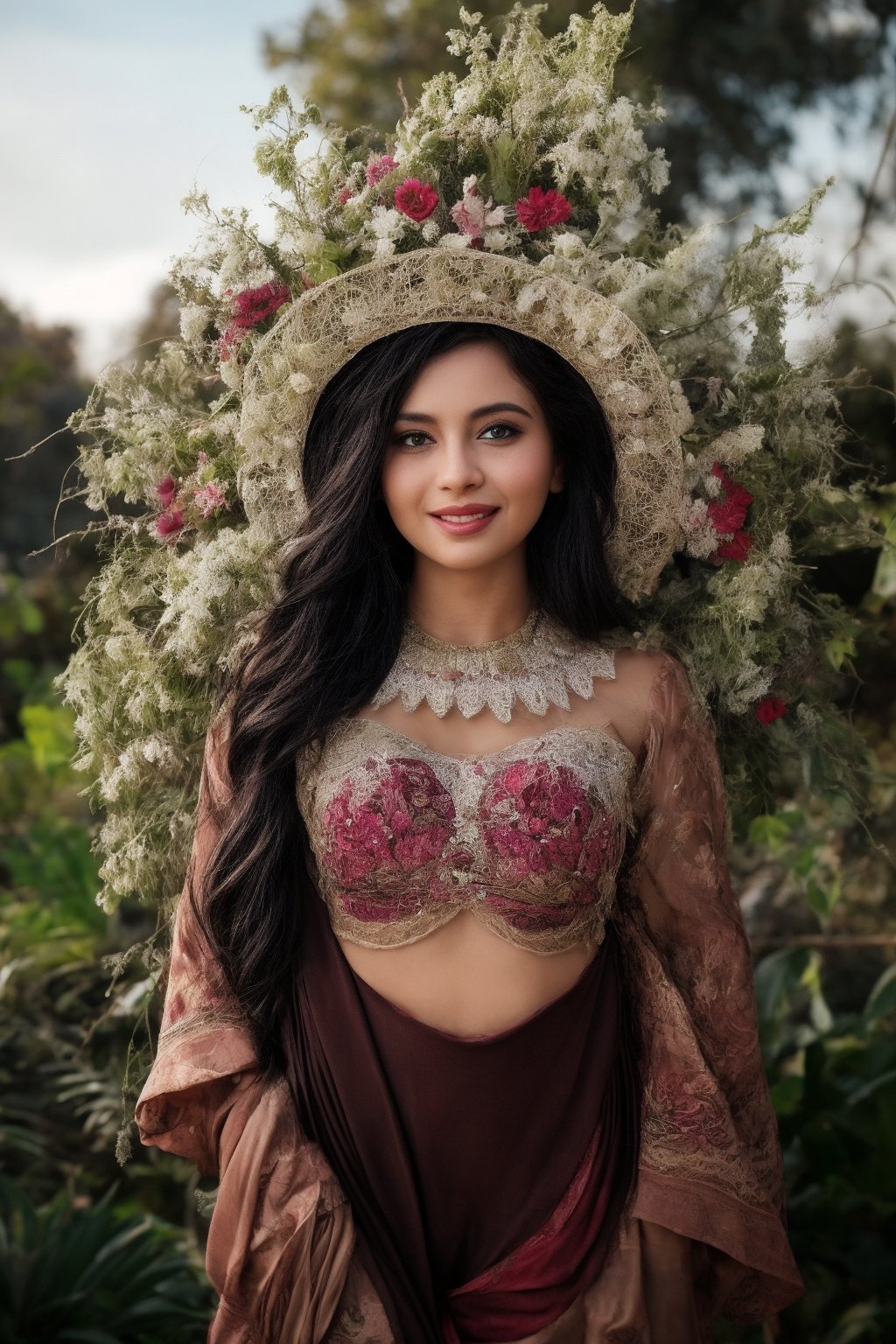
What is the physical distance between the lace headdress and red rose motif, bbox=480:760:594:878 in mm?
500

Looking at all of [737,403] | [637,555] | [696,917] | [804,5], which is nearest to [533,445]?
[637,555]

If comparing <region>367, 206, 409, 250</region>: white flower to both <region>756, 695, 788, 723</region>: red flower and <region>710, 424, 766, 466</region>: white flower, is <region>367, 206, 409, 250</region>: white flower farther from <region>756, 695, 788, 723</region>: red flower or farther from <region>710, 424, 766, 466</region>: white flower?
<region>756, 695, 788, 723</region>: red flower

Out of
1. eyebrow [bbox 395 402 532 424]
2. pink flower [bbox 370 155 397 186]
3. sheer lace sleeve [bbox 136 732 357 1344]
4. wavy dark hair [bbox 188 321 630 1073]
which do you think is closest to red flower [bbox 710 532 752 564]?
wavy dark hair [bbox 188 321 630 1073]

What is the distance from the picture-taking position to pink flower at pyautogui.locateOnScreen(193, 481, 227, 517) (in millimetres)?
2705

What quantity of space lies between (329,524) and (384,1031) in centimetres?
101

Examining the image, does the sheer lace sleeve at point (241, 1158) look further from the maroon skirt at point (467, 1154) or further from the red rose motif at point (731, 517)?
the red rose motif at point (731, 517)

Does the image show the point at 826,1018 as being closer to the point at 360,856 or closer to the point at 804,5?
the point at 360,856

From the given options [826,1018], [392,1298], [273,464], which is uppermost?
[273,464]

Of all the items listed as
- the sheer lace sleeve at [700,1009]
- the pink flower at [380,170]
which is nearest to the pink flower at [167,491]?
the pink flower at [380,170]

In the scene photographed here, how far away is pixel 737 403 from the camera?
2.74m

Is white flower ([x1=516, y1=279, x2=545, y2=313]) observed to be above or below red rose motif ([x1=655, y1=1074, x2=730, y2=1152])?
above

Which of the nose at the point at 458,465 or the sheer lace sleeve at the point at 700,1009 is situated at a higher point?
the nose at the point at 458,465

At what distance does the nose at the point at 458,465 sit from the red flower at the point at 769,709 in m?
0.83

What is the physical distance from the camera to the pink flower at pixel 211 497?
8.87 ft
